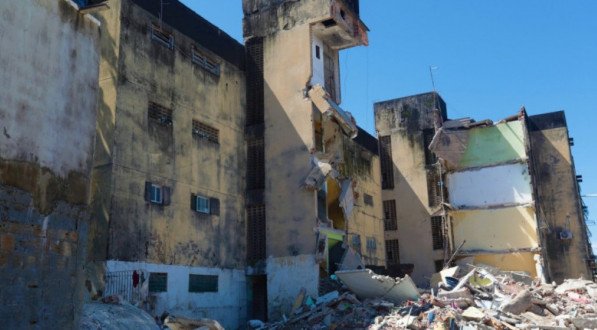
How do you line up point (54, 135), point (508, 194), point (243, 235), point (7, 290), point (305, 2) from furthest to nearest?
point (508, 194)
point (305, 2)
point (243, 235)
point (54, 135)
point (7, 290)

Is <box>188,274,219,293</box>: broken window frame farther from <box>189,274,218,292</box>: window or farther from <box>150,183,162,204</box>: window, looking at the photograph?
<box>150,183,162,204</box>: window

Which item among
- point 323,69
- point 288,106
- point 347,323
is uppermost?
point 323,69

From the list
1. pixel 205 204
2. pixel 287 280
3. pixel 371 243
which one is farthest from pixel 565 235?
pixel 205 204

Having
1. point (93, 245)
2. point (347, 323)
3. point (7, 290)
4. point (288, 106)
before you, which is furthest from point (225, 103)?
point (7, 290)

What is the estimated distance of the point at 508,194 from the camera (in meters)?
28.1

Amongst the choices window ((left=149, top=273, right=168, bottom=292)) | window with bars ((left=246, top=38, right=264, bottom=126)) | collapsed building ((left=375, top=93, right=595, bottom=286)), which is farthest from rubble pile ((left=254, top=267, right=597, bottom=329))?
window with bars ((left=246, top=38, right=264, bottom=126))

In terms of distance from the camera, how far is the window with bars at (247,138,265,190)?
2152 cm

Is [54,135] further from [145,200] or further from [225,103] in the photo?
[225,103]

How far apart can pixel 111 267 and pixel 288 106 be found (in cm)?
948

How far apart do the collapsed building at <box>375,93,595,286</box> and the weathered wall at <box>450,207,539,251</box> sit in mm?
47

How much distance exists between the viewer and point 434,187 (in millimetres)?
30125

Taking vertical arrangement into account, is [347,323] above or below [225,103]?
below

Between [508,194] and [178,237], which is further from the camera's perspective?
[508,194]

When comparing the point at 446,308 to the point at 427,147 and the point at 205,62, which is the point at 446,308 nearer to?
the point at 205,62
